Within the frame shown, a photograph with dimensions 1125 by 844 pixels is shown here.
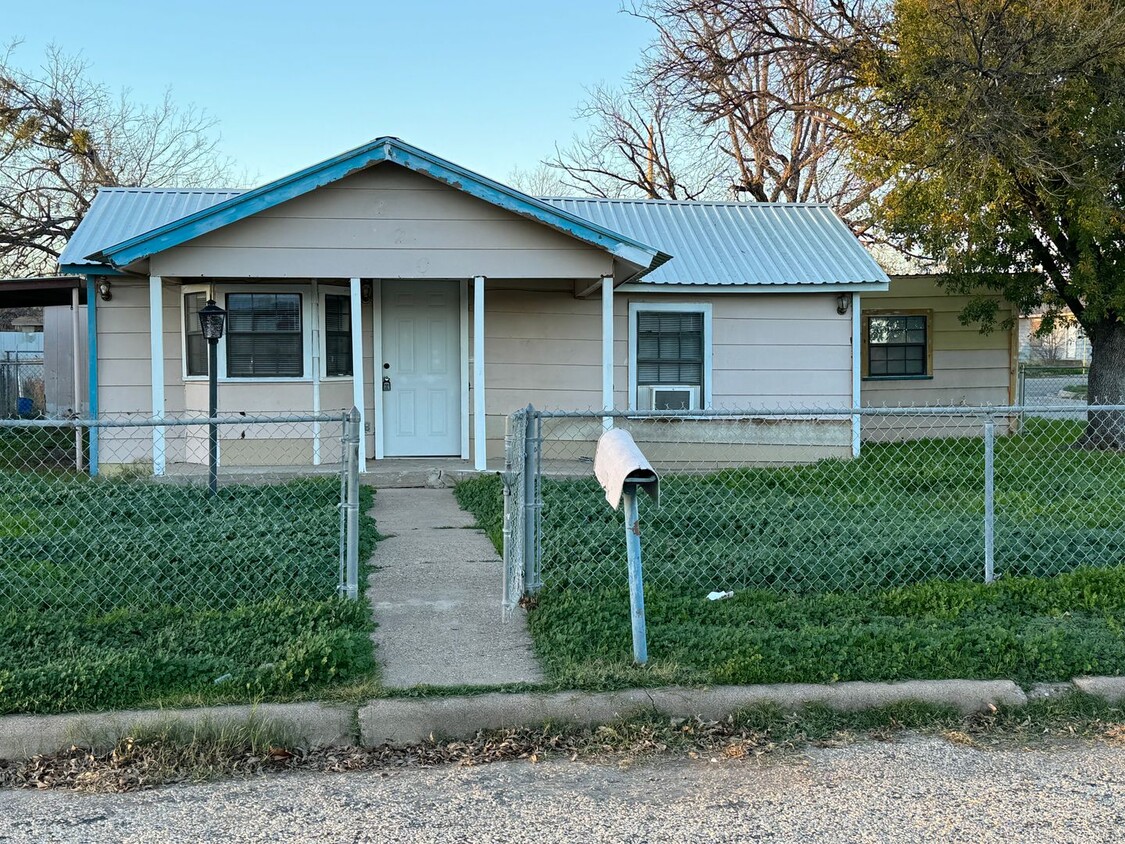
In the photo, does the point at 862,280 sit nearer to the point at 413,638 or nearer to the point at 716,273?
the point at 716,273

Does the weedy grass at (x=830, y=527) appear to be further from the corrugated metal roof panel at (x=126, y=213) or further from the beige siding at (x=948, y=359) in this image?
the beige siding at (x=948, y=359)

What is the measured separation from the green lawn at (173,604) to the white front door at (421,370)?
11.4ft

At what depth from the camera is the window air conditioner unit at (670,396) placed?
1310 centimetres

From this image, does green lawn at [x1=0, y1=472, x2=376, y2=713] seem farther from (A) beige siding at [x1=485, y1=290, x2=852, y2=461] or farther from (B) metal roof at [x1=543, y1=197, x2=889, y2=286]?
(B) metal roof at [x1=543, y1=197, x2=889, y2=286]

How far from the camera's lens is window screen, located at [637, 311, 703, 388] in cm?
1309

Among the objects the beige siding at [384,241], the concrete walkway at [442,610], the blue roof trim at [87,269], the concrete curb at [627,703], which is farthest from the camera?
the blue roof trim at [87,269]

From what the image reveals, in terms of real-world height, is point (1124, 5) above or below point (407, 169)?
above

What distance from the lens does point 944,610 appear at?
18.6 ft

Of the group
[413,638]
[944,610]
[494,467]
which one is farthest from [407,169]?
[944,610]

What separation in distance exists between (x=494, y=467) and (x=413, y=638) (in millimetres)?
6107

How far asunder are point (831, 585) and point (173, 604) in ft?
12.7

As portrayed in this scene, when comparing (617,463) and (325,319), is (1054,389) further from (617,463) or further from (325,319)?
(617,463)

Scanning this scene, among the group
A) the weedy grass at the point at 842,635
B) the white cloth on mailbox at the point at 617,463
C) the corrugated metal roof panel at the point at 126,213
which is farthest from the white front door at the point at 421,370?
the white cloth on mailbox at the point at 617,463

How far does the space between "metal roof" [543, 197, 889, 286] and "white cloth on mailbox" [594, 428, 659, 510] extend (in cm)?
785
